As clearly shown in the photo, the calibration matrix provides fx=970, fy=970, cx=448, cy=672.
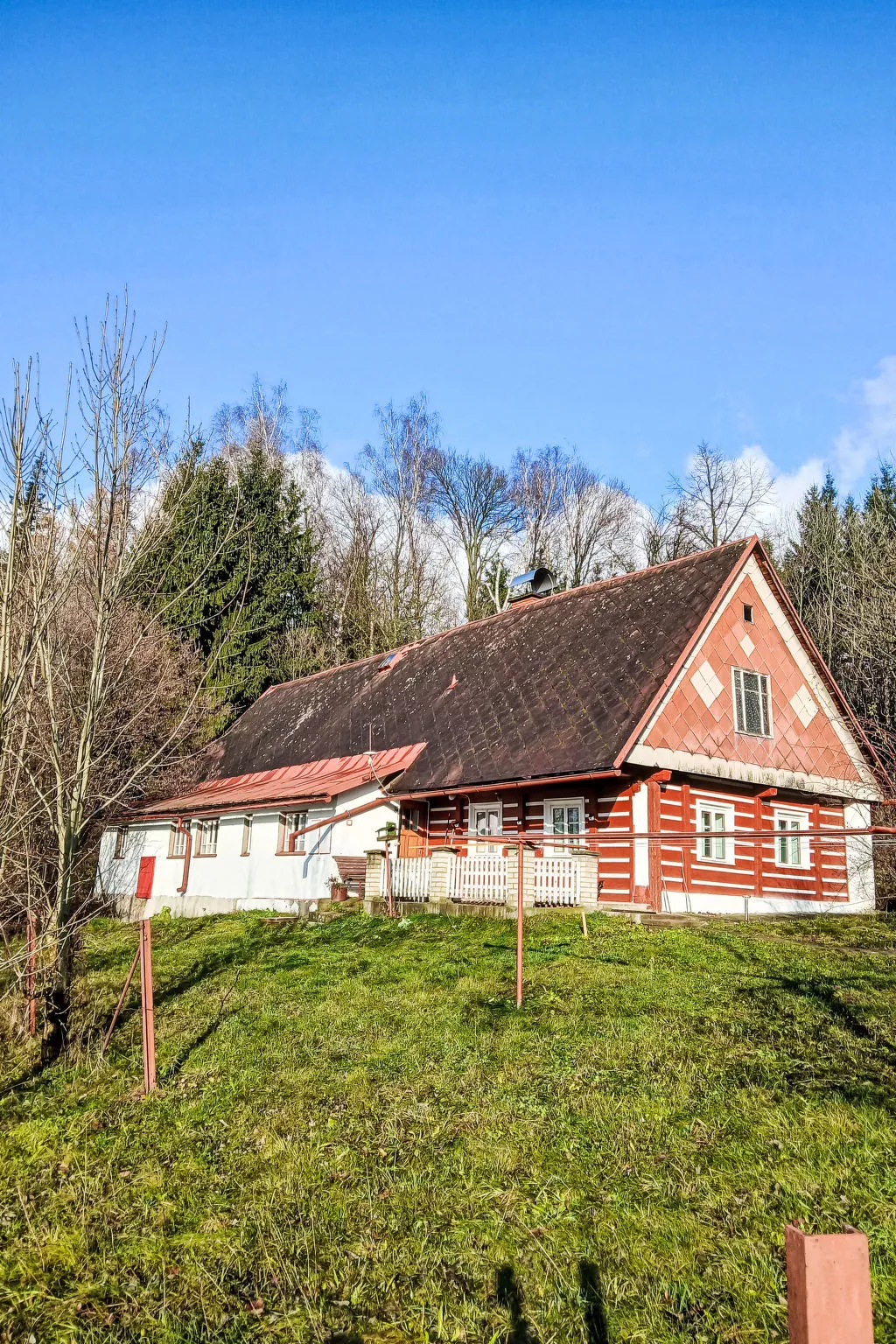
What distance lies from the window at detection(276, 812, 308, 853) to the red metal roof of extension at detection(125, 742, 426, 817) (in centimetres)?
59

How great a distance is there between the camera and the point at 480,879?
17859 mm

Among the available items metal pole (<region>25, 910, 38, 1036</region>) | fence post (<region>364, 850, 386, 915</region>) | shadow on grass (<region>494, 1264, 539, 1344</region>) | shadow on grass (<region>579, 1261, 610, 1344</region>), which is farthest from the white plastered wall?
shadow on grass (<region>579, 1261, 610, 1344</region>)

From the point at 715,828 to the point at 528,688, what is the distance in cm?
513

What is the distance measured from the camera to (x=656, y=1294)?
5250 millimetres

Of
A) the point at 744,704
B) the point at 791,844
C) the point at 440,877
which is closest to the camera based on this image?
the point at 440,877

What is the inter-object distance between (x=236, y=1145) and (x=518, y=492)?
41.8 meters

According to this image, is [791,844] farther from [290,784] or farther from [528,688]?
[290,784]

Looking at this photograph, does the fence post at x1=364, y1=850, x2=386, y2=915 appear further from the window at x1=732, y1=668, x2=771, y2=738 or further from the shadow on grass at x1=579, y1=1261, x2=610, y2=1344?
the shadow on grass at x1=579, y1=1261, x2=610, y2=1344

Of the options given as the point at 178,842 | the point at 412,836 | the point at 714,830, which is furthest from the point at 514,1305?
the point at 178,842

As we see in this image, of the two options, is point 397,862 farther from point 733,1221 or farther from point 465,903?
point 733,1221

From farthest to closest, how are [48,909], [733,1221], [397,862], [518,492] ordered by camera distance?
1. [518,492]
2. [397,862]
3. [48,909]
4. [733,1221]

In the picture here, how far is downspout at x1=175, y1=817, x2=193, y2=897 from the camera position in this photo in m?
26.6

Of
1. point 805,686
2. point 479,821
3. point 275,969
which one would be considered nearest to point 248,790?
point 479,821

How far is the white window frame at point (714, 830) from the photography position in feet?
→ 62.7
